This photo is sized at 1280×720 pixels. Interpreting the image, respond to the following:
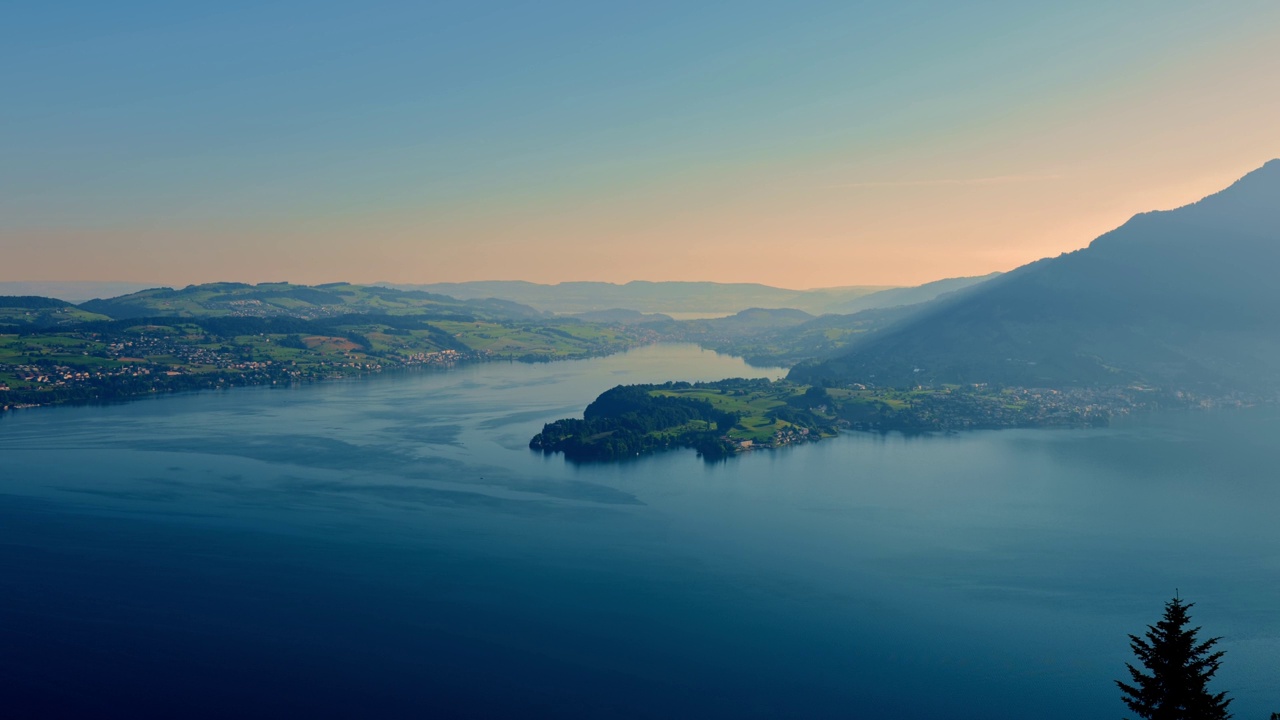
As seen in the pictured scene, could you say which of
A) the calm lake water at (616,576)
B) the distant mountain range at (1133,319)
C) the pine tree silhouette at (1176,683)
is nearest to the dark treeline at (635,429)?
the calm lake water at (616,576)

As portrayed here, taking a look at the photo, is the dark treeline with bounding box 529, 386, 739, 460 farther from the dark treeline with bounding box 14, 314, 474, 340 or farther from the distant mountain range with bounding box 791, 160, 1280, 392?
the dark treeline with bounding box 14, 314, 474, 340

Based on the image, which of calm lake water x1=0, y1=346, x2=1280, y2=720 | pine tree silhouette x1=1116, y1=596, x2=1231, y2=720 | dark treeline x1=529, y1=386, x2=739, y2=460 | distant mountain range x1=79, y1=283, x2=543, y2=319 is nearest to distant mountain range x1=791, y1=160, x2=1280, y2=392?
dark treeline x1=529, y1=386, x2=739, y2=460

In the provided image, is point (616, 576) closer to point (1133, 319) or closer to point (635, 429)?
point (635, 429)

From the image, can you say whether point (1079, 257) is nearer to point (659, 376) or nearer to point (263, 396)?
point (659, 376)

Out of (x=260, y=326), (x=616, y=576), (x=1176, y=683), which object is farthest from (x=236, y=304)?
(x=1176, y=683)

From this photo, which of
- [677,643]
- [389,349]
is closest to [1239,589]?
[677,643]

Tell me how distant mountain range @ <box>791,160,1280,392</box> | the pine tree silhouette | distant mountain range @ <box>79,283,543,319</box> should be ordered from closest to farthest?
the pine tree silhouette
distant mountain range @ <box>791,160,1280,392</box>
distant mountain range @ <box>79,283,543,319</box>
